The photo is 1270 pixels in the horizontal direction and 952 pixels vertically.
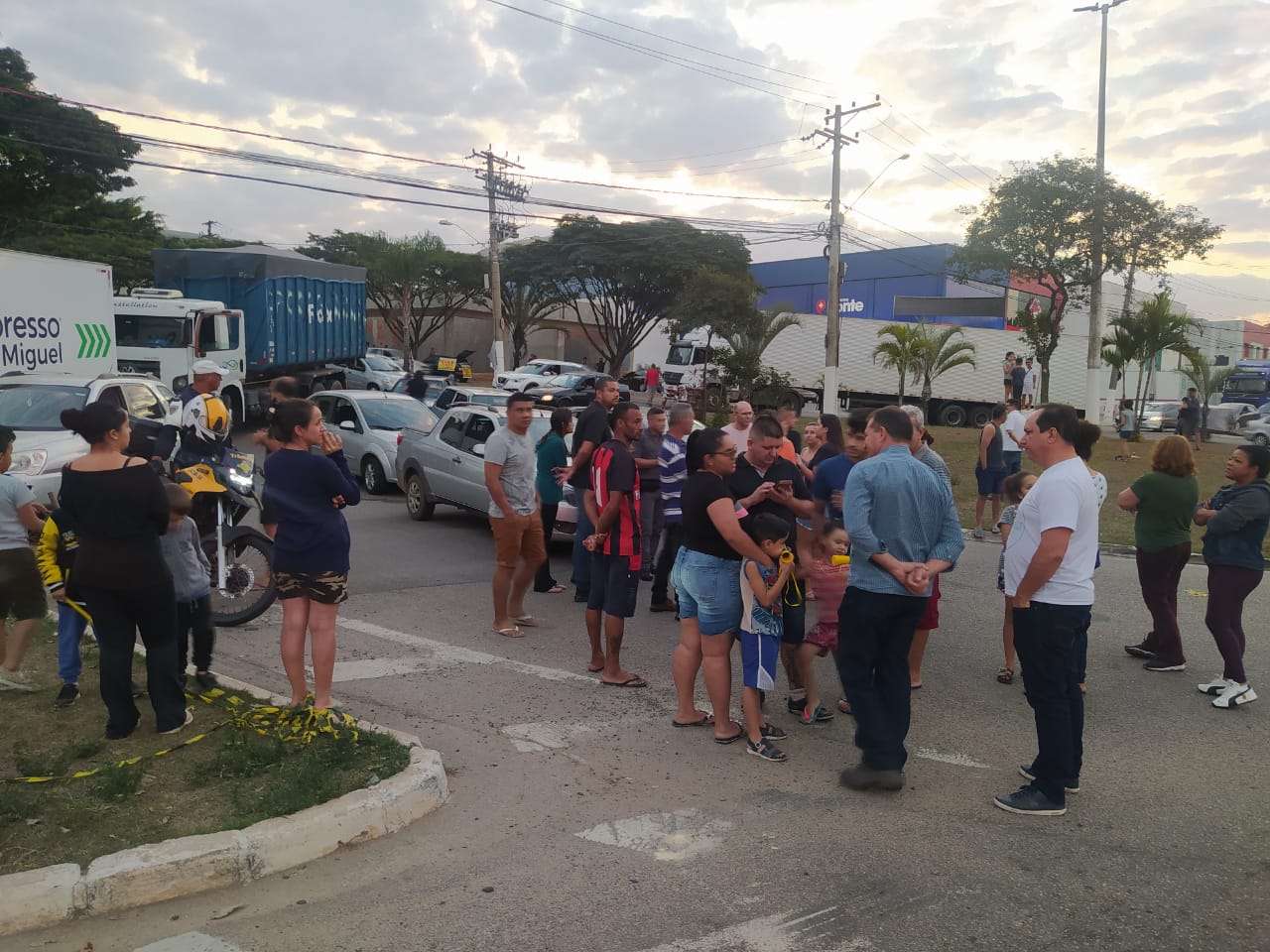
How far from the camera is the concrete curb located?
3.57 meters

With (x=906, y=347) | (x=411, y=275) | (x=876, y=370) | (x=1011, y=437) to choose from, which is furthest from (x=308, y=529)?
(x=411, y=275)

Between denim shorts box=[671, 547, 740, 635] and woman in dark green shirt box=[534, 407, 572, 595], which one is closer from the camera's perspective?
denim shorts box=[671, 547, 740, 635]

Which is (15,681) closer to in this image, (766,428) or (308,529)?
(308,529)

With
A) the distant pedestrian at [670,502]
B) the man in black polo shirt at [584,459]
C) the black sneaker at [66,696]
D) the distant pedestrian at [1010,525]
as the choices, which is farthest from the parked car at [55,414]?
the distant pedestrian at [1010,525]

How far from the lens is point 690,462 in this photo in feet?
17.6

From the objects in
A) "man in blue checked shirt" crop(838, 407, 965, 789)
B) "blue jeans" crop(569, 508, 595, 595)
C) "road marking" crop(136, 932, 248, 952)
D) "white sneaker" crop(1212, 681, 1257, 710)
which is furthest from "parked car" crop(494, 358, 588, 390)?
"road marking" crop(136, 932, 248, 952)

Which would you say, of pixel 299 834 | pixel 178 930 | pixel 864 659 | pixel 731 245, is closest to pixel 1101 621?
pixel 864 659

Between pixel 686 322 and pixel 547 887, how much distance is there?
101 feet

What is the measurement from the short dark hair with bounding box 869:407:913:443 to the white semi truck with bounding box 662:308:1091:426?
91.2 feet

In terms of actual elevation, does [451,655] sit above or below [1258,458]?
below

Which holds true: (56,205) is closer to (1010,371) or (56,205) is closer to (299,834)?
(1010,371)

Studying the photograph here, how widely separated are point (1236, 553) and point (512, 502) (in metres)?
4.82

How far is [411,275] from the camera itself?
50656 millimetres

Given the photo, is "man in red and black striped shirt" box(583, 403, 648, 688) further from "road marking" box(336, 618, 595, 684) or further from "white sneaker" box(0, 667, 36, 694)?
"white sneaker" box(0, 667, 36, 694)
